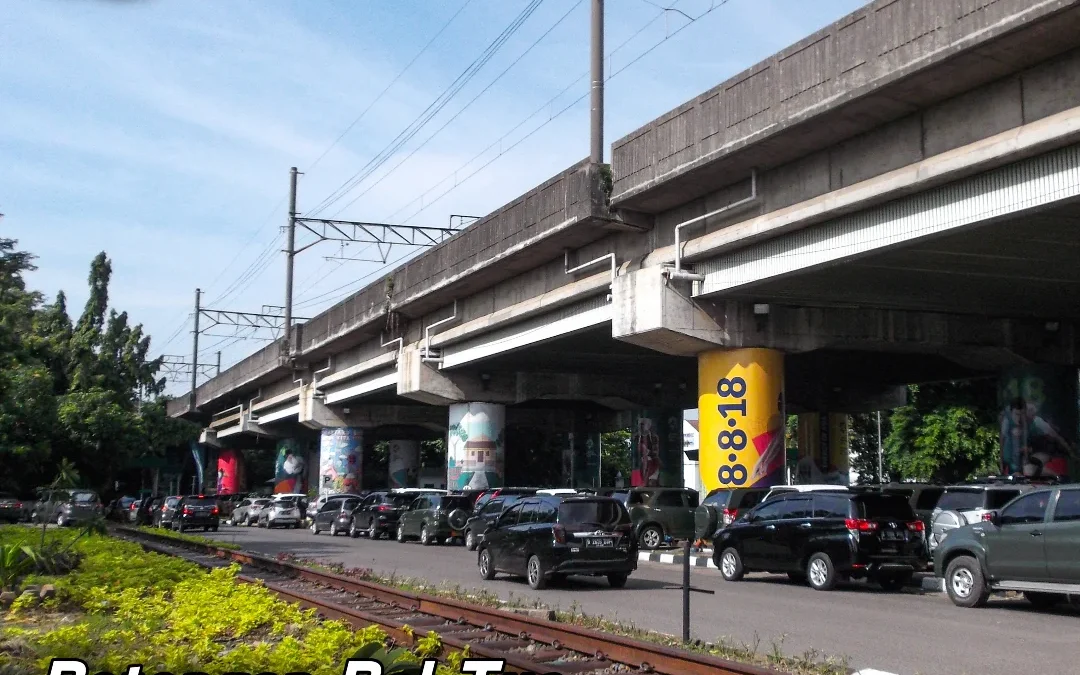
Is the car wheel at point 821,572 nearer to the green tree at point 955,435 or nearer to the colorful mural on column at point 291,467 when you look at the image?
the green tree at point 955,435

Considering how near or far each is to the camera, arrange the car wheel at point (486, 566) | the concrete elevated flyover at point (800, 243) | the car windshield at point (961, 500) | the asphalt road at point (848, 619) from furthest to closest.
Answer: the car wheel at point (486, 566) < the car windshield at point (961, 500) < the concrete elevated flyover at point (800, 243) < the asphalt road at point (848, 619)

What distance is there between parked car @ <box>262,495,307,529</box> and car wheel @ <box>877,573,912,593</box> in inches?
1370

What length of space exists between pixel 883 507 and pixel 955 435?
29.4 m

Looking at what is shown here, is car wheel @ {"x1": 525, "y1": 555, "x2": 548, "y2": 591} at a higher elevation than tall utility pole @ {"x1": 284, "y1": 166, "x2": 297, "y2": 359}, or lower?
lower

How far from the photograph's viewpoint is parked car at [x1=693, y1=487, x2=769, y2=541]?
76.7ft

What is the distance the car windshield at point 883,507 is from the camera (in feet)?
57.0

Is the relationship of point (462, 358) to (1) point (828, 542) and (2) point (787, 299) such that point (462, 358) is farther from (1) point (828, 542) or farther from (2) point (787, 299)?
(1) point (828, 542)

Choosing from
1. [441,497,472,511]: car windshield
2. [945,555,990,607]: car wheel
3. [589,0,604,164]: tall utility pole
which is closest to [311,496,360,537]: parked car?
[441,497,472,511]: car windshield

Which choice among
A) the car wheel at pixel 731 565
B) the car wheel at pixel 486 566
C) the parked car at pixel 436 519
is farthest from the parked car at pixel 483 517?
the car wheel at pixel 731 565

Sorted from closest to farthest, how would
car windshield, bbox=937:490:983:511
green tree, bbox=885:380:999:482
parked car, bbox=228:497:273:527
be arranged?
1. car windshield, bbox=937:490:983:511
2. green tree, bbox=885:380:999:482
3. parked car, bbox=228:497:273:527

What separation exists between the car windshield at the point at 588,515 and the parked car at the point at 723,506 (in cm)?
602

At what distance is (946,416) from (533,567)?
32.6m

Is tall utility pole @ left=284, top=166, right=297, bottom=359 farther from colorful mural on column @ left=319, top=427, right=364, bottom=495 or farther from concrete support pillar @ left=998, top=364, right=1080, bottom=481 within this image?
concrete support pillar @ left=998, top=364, right=1080, bottom=481

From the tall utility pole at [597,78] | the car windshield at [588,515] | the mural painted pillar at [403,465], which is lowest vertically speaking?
the car windshield at [588,515]
